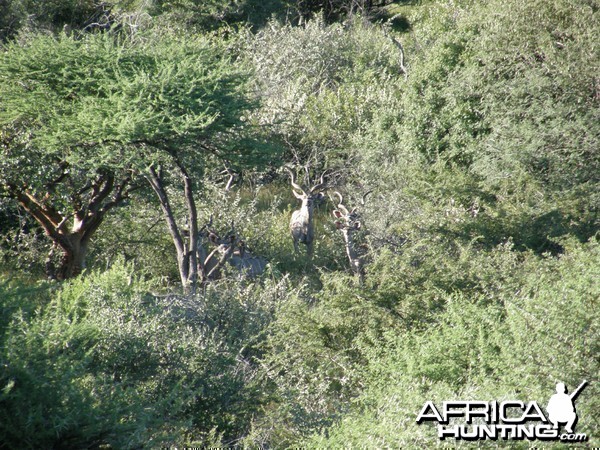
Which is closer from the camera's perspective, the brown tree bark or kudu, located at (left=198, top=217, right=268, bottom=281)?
the brown tree bark

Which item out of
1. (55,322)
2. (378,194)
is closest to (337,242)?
(378,194)

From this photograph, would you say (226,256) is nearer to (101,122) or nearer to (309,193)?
(309,193)

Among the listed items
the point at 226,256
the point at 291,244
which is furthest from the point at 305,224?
the point at 226,256

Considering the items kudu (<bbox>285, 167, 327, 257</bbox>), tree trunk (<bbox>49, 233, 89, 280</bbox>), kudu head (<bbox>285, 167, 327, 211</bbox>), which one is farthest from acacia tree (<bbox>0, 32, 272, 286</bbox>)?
kudu head (<bbox>285, 167, 327, 211</bbox>)

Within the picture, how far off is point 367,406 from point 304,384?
3.34 feet

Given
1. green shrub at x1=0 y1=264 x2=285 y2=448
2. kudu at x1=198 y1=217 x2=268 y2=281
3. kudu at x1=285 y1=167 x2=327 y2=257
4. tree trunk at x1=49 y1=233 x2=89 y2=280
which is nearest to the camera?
green shrub at x1=0 y1=264 x2=285 y2=448

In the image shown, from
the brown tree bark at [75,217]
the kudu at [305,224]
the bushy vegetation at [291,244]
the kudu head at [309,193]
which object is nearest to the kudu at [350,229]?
the bushy vegetation at [291,244]

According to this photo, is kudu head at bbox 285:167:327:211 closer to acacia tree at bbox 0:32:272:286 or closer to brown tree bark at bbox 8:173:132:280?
acacia tree at bbox 0:32:272:286

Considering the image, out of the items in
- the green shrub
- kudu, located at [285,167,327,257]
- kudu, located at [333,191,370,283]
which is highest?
the green shrub

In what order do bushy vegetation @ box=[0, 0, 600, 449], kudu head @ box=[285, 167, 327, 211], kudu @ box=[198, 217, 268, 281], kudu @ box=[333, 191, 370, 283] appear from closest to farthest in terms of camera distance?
bushy vegetation @ box=[0, 0, 600, 449] → kudu @ box=[198, 217, 268, 281] → kudu @ box=[333, 191, 370, 283] → kudu head @ box=[285, 167, 327, 211]

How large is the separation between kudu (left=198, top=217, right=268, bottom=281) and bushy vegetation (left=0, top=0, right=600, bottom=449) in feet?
0.24

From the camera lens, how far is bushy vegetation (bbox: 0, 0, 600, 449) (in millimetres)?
5961

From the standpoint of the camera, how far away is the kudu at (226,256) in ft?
40.0

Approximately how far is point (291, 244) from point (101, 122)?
18.1 feet
